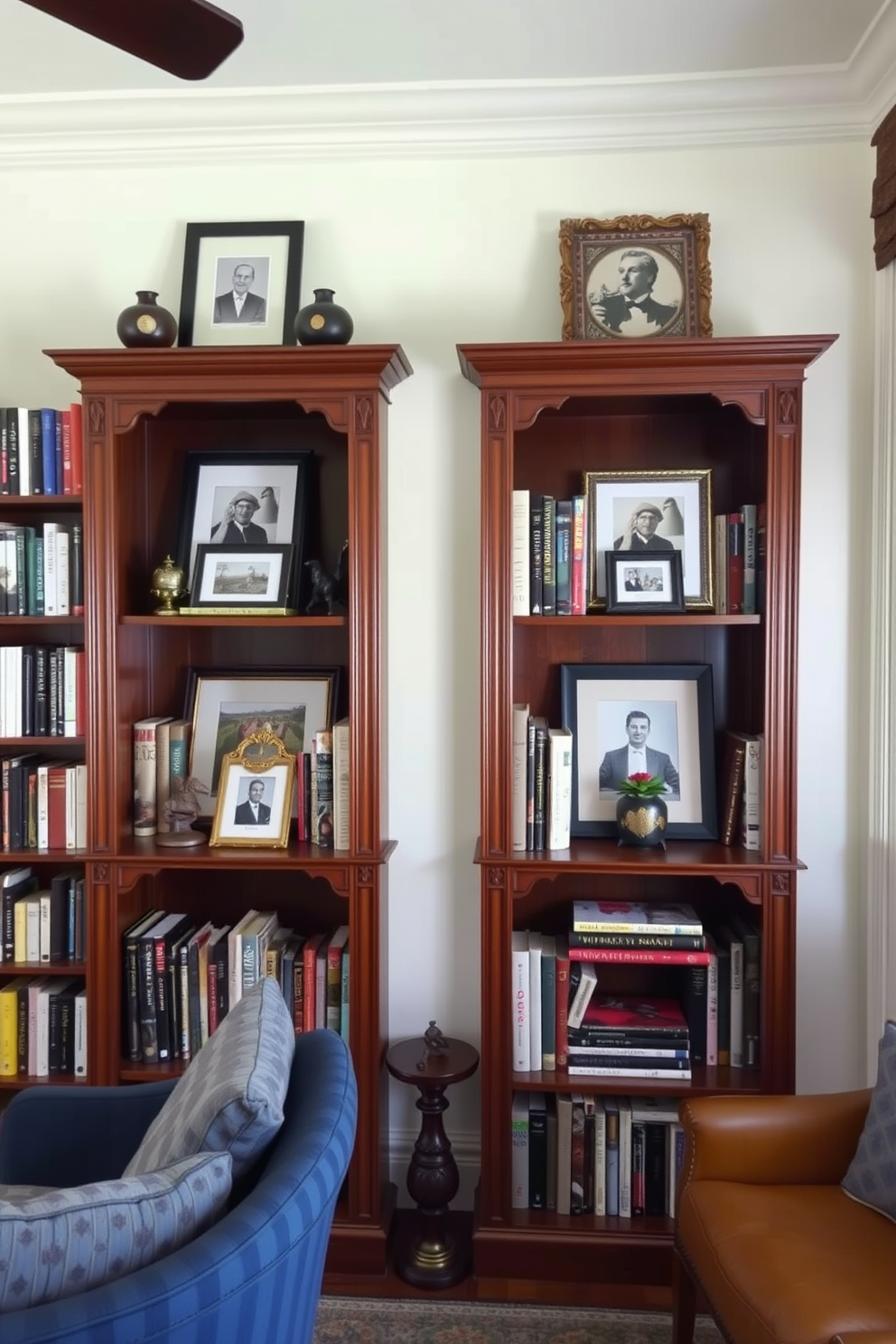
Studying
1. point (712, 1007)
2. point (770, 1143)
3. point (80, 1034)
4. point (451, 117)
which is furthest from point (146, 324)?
point (770, 1143)

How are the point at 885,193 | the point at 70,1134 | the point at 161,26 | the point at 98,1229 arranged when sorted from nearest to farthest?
the point at 98,1229, the point at 161,26, the point at 70,1134, the point at 885,193

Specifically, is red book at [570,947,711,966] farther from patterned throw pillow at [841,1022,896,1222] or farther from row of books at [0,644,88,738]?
row of books at [0,644,88,738]

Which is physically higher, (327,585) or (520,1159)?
(327,585)

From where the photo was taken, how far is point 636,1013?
7.88 feet

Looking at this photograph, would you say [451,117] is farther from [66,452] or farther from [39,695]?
[39,695]

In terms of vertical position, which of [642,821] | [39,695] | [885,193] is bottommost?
[642,821]

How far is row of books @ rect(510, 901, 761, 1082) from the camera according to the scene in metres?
2.31

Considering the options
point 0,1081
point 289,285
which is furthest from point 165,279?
point 0,1081

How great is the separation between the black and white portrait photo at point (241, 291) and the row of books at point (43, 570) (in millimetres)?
666

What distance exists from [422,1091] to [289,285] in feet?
Answer: 6.48

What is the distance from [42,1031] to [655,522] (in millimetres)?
1928

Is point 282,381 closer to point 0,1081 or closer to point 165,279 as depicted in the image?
point 165,279

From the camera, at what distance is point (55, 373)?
8.74ft

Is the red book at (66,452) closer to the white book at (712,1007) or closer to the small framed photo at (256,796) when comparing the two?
the small framed photo at (256,796)
